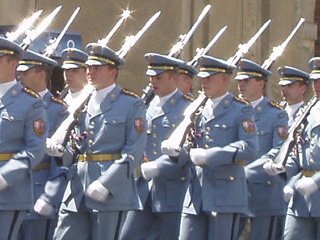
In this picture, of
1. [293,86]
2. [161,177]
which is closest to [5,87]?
[161,177]

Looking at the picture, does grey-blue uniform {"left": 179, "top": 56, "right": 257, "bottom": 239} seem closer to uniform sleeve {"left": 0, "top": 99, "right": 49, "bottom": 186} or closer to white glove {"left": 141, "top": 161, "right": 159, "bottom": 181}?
white glove {"left": 141, "top": 161, "right": 159, "bottom": 181}

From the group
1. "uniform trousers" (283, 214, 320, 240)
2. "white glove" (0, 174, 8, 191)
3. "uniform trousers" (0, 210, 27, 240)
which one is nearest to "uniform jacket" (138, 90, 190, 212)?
"uniform trousers" (283, 214, 320, 240)

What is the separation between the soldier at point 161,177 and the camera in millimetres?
11289

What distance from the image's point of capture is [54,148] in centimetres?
1016

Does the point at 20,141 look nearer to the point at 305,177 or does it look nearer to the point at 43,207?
the point at 43,207

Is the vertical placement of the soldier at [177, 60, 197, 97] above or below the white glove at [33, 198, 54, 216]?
above

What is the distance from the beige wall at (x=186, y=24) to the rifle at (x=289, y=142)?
5.45 meters

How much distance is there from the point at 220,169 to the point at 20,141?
187 centimetres

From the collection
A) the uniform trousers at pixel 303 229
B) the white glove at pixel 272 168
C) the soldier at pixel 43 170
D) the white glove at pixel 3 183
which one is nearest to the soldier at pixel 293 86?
the white glove at pixel 272 168

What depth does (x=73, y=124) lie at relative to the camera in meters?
10.3

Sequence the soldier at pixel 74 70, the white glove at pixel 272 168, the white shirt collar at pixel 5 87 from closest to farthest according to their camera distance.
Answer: the white shirt collar at pixel 5 87, the white glove at pixel 272 168, the soldier at pixel 74 70

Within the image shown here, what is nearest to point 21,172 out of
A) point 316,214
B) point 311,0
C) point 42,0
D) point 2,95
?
point 2,95

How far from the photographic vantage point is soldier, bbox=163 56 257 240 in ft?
34.4

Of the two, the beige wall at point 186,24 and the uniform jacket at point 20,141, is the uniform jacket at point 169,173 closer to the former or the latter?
the uniform jacket at point 20,141
